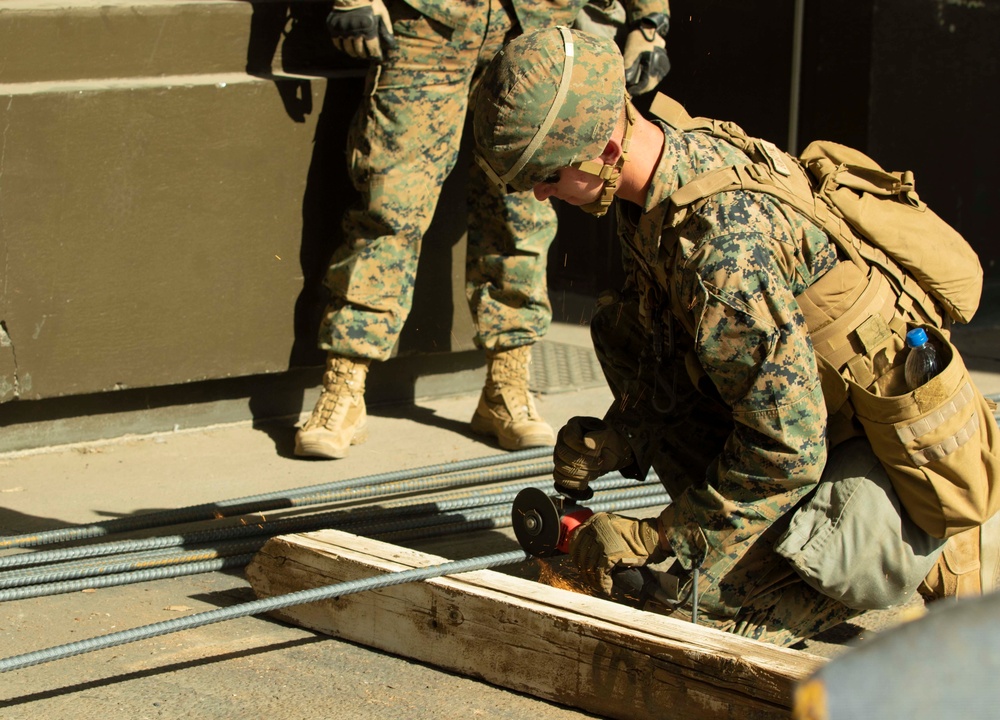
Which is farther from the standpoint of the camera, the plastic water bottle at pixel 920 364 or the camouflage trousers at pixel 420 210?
the camouflage trousers at pixel 420 210

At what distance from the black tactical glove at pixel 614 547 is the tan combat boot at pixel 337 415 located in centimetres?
164

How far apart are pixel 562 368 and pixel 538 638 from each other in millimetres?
2900

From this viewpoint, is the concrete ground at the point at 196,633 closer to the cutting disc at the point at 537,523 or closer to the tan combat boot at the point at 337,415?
the tan combat boot at the point at 337,415

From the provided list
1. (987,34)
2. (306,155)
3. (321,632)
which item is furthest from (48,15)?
(987,34)

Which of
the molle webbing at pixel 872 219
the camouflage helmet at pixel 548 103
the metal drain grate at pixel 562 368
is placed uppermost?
the camouflage helmet at pixel 548 103

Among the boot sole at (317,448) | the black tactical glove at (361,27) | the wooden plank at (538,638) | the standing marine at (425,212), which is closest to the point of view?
the wooden plank at (538,638)

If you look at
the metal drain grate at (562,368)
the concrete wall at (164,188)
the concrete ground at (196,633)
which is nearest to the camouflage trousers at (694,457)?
the concrete ground at (196,633)

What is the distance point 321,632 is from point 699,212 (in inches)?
48.8

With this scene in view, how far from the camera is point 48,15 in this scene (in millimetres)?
3828

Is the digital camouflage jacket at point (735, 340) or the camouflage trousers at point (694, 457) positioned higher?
the digital camouflage jacket at point (735, 340)

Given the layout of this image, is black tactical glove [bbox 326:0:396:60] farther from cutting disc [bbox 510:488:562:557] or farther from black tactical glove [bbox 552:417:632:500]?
cutting disc [bbox 510:488:562:557]

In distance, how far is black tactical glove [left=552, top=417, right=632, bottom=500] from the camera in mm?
2865

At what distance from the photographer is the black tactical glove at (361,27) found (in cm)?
381

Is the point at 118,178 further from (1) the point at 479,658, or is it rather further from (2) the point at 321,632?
(1) the point at 479,658
